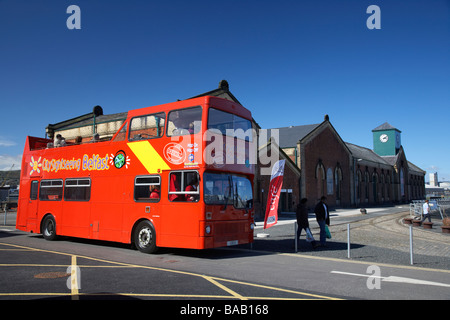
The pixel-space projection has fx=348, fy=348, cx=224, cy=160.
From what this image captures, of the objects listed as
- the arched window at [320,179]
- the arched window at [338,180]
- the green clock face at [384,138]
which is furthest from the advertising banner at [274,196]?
the green clock face at [384,138]

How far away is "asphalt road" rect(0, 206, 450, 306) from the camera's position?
6.14 m

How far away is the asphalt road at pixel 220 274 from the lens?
6.14 metres

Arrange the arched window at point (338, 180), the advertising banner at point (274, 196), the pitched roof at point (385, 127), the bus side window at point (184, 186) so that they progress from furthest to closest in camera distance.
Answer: the pitched roof at point (385, 127)
the arched window at point (338, 180)
the advertising banner at point (274, 196)
the bus side window at point (184, 186)

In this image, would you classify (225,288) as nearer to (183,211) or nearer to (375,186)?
(183,211)

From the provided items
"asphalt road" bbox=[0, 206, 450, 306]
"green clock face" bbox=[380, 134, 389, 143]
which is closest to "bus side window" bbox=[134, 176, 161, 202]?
"asphalt road" bbox=[0, 206, 450, 306]

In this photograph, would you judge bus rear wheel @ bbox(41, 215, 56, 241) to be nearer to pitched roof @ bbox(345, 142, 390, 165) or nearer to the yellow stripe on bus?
the yellow stripe on bus

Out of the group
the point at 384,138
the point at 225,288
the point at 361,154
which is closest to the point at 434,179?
the point at 384,138

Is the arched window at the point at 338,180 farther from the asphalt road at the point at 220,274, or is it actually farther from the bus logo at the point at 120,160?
the bus logo at the point at 120,160

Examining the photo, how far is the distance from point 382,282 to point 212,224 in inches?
179

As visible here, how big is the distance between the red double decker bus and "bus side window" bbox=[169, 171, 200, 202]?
0.03 metres

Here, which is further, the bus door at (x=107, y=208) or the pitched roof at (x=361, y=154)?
the pitched roof at (x=361, y=154)

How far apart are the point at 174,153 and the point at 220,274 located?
12.9 feet

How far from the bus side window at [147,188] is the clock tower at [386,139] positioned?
6896 cm

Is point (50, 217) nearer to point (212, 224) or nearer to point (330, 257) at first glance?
point (212, 224)
